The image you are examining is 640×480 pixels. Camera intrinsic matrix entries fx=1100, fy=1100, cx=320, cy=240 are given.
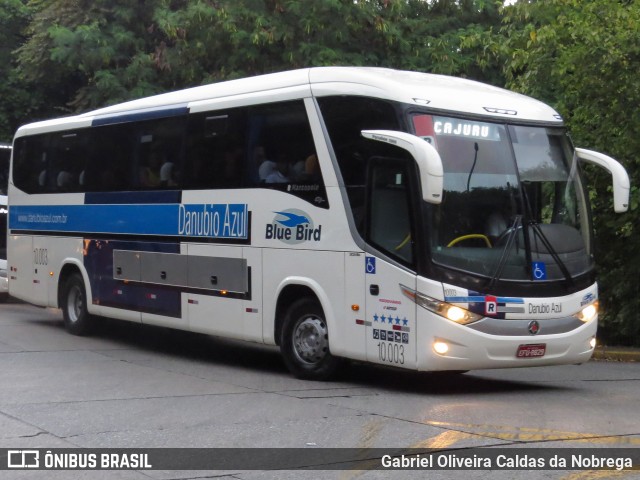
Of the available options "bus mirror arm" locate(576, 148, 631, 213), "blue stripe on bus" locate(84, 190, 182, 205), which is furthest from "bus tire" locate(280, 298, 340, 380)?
"bus mirror arm" locate(576, 148, 631, 213)

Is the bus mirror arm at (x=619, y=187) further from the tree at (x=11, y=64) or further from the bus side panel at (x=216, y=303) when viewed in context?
the tree at (x=11, y=64)

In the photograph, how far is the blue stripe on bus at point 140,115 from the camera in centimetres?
1518

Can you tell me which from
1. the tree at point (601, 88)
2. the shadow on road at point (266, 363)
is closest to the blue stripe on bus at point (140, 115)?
the shadow on road at point (266, 363)

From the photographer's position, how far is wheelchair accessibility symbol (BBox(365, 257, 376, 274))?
1177cm

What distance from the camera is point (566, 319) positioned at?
11797 mm

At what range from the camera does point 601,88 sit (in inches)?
647

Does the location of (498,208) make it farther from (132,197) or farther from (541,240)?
(132,197)

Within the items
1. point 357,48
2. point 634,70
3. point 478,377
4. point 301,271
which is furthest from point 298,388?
point 357,48

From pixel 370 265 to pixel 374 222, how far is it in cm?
46

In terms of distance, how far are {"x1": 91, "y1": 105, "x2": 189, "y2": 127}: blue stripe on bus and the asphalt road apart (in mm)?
3389

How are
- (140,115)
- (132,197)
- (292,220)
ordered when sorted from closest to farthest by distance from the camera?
(292,220) < (132,197) < (140,115)

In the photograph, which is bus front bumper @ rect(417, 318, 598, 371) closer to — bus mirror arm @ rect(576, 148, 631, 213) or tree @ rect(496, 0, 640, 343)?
bus mirror arm @ rect(576, 148, 631, 213)

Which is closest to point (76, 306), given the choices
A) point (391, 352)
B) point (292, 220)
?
point (292, 220)

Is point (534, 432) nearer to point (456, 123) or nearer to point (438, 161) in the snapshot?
point (438, 161)
